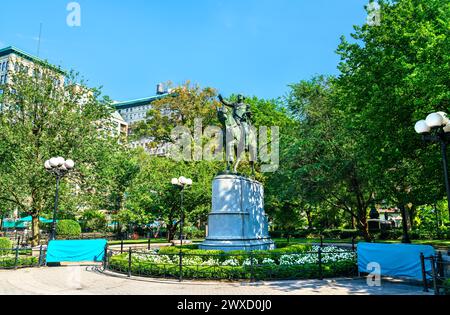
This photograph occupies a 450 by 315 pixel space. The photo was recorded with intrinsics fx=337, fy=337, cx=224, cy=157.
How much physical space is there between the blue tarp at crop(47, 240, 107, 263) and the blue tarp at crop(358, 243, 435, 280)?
11.8 m

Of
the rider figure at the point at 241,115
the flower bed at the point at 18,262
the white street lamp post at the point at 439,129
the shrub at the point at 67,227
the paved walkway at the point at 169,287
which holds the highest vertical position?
the rider figure at the point at 241,115

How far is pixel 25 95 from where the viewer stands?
1041 inches

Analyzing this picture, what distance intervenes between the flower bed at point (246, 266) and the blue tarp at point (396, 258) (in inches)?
29.1

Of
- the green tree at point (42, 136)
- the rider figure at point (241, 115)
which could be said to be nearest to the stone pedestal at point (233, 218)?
the rider figure at point (241, 115)

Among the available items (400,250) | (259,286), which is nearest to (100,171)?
(259,286)

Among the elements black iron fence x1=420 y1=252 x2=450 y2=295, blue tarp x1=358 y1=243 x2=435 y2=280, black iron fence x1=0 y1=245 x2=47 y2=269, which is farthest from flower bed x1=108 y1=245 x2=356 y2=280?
black iron fence x1=0 y1=245 x2=47 y2=269

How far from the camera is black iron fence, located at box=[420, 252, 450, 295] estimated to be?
9339 mm

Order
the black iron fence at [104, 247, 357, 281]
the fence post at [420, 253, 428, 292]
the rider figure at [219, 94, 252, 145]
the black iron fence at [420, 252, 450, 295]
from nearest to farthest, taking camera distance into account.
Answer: the black iron fence at [420, 252, 450, 295] < the fence post at [420, 253, 428, 292] < the black iron fence at [104, 247, 357, 281] < the rider figure at [219, 94, 252, 145]

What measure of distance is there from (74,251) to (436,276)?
1515 cm

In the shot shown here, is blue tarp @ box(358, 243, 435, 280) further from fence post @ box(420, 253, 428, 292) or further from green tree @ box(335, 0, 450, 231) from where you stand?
green tree @ box(335, 0, 450, 231)

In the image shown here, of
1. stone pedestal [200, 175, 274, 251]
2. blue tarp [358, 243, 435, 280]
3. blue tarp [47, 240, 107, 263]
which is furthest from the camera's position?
blue tarp [47, 240, 107, 263]

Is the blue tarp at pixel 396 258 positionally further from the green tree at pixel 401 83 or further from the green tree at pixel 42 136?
the green tree at pixel 42 136

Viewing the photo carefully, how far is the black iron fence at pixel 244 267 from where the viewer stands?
39.4 feet
